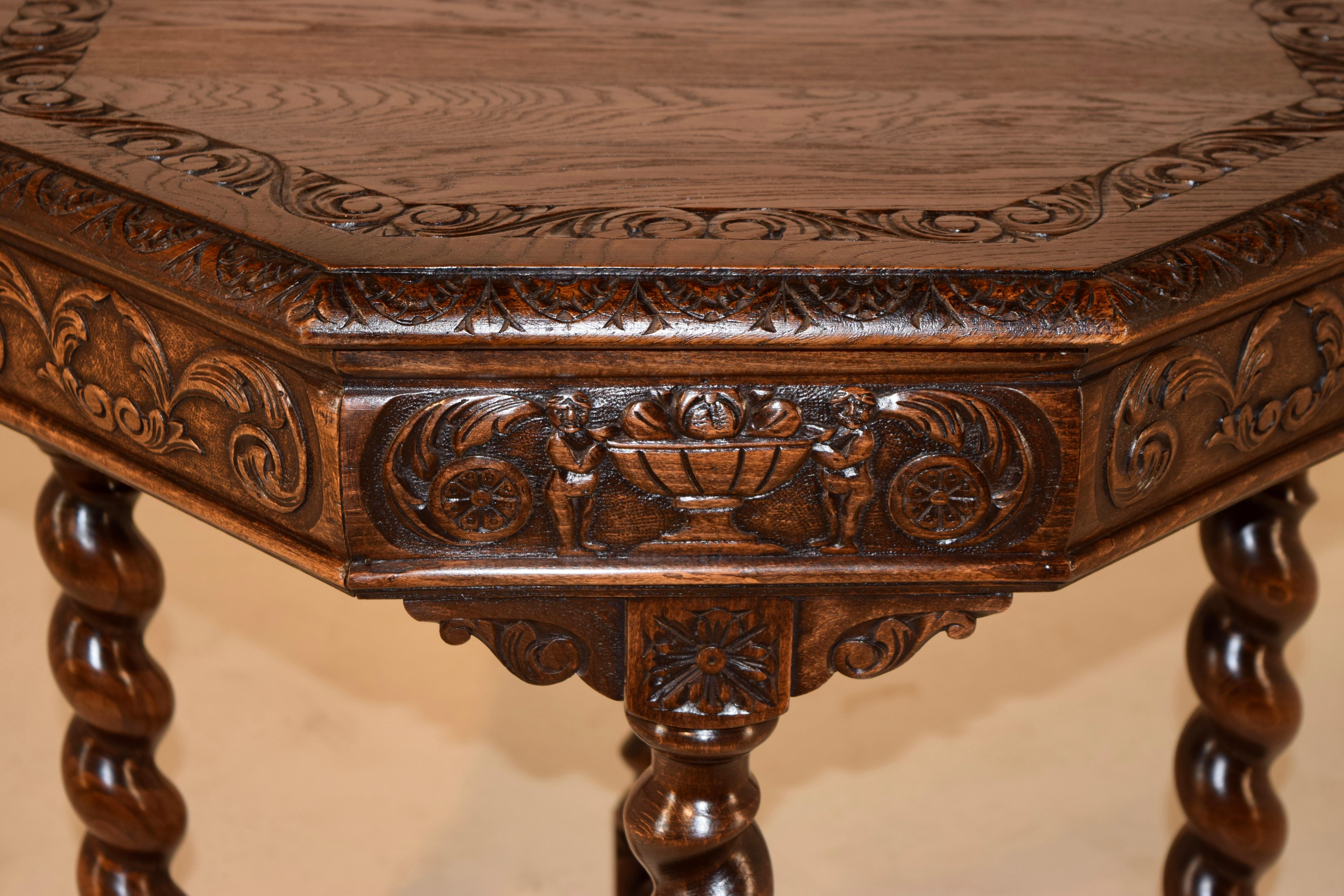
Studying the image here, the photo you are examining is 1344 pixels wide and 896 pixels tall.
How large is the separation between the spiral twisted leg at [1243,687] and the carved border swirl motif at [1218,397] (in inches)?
12.9

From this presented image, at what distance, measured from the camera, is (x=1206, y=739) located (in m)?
1.21

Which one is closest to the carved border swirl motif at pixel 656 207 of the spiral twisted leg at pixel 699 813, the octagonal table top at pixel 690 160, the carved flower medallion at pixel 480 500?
the octagonal table top at pixel 690 160

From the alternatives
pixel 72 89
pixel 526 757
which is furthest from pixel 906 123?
pixel 526 757

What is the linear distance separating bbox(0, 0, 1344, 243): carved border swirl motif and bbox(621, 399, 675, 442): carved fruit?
0.08 meters

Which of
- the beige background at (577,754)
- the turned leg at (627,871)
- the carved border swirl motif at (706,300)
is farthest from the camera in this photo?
the beige background at (577,754)

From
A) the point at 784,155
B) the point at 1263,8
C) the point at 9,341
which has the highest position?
the point at 1263,8

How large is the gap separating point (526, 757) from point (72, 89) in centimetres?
92

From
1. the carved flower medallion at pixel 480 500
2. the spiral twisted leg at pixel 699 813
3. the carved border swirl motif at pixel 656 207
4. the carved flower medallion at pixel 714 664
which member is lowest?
the spiral twisted leg at pixel 699 813

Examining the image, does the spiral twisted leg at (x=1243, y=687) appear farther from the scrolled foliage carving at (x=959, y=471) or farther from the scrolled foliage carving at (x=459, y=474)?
the scrolled foliage carving at (x=459, y=474)

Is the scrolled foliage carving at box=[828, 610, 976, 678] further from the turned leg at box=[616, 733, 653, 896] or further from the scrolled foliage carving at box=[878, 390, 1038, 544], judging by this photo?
the turned leg at box=[616, 733, 653, 896]

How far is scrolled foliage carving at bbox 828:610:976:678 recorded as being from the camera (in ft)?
2.48

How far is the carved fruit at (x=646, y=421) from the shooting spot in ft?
2.22

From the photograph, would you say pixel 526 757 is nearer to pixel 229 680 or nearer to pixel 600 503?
pixel 229 680

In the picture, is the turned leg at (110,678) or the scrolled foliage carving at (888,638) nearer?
the scrolled foliage carving at (888,638)
